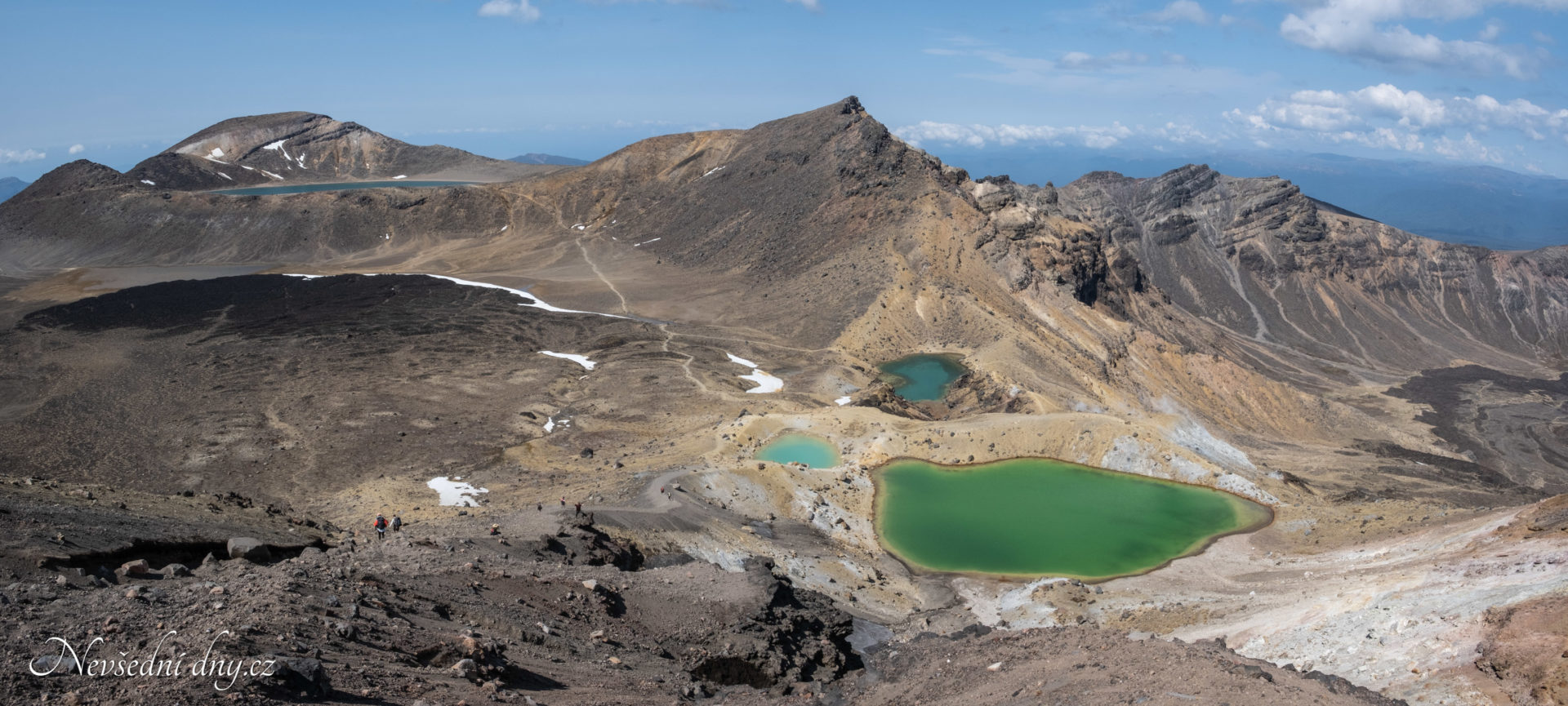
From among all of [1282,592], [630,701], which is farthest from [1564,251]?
[630,701]

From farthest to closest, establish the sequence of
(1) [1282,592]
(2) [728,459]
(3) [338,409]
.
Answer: (3) [338,409] < (2) [728,459] < (1) [1282,592]

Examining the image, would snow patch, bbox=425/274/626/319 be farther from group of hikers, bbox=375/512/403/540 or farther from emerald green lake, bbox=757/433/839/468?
group of hikers, bbox=375/512/403/540

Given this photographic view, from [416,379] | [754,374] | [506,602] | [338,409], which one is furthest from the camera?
[754,374]

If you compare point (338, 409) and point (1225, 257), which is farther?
point (1225, 257)

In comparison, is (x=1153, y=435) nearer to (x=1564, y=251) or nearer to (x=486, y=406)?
(x=486, y=406)

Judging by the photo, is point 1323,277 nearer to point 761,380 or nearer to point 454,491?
point 761,380

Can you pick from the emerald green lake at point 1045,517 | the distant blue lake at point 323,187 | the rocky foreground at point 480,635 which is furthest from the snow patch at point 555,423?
the distant blue lake at point 323,187

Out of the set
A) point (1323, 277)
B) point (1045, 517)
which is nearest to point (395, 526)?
point (1045, 517)

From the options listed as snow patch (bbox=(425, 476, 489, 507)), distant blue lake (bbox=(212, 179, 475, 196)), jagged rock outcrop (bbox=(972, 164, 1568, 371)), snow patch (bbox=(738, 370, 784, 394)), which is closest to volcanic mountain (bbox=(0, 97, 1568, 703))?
snow patch (bbox=(738, 370, 784, 394))
